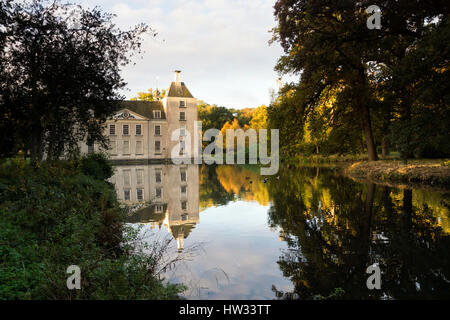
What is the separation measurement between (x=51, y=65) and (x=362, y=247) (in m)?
8.50

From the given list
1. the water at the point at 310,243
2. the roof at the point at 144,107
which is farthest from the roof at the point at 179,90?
the water at the point at 310,243

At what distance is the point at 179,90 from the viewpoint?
139ft

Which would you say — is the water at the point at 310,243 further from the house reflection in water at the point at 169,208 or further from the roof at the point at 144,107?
the roof at the point at 144,107

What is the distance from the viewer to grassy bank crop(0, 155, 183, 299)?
10.4ft

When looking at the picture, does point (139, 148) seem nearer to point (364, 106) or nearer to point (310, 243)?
point (364, 106)

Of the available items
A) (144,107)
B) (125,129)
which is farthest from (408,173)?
(144,107)

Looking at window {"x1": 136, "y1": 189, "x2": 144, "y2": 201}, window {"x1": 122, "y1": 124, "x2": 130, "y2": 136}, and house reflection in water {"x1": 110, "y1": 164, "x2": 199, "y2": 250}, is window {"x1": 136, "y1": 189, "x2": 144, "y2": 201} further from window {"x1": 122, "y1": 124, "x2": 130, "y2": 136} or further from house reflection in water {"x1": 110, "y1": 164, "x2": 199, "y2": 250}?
window {"x1": 122, "y1": 124, "x2": 130, "y2": 136}

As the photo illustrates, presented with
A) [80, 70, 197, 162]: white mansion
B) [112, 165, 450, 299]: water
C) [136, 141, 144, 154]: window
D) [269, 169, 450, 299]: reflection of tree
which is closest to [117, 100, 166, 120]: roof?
[80, 70, 197, 162]: white mansion

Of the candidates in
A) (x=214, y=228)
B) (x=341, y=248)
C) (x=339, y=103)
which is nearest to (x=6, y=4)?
(x=214, y=228)

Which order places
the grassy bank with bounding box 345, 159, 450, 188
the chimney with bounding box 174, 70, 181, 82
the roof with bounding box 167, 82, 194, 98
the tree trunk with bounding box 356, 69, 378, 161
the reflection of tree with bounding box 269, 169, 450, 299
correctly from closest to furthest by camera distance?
the reflection of tree with bounding box 269, 169, 450, 299 → the grassy bank with bounding box 345, 159, 450, 188 → the tree trunk with bounding box 356, 69, 378, 161 → the roof with bounding box 167, 82, 194, 98 → the chimney with bounding box 174, 70, 181, 82

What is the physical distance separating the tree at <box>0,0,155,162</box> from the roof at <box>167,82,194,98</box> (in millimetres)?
32688

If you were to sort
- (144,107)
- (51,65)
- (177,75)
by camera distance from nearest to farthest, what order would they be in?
(51,65)
(144,107)
(177,75)

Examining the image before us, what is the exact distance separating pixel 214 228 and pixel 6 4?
7380 millimetres
